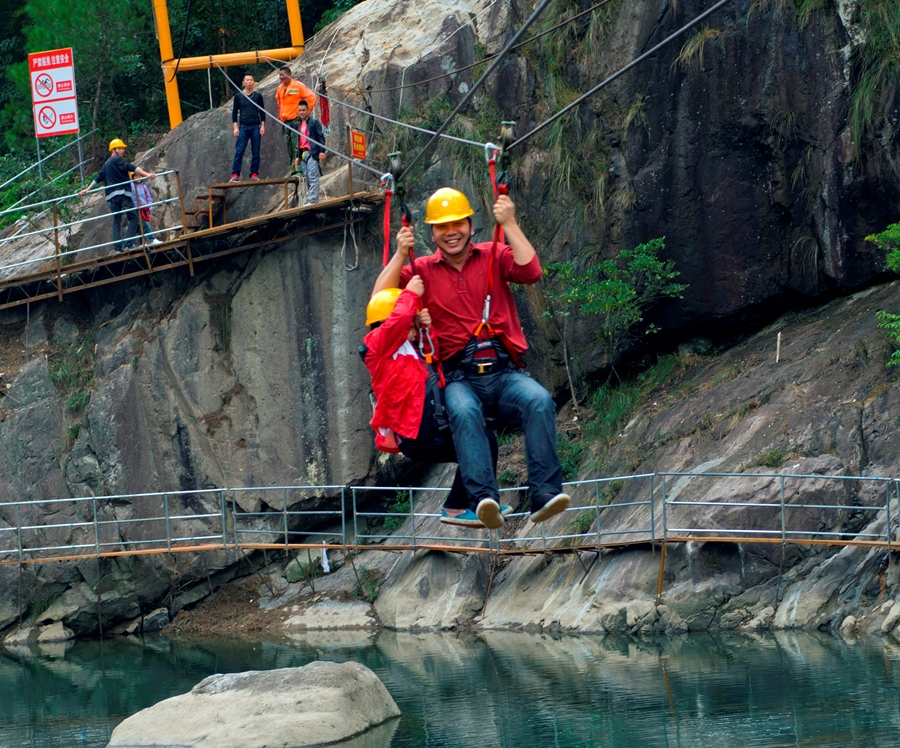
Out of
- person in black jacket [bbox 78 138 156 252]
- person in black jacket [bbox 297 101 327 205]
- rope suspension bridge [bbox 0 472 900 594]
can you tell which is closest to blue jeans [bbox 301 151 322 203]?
person in black jacket [bbox 297 101 327 205]

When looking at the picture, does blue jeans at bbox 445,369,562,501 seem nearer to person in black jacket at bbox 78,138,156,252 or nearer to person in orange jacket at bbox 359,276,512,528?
person in orange jacket at bbox 359,276,512,528

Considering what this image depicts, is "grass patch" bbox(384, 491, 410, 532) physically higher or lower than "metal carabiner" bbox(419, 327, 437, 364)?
lower

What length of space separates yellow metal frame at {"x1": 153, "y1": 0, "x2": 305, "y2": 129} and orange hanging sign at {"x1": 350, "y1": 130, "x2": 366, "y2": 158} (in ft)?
15.6

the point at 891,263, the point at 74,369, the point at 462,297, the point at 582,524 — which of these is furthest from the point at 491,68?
the point at 74,369

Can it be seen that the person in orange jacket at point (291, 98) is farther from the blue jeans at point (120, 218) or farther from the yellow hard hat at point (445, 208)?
the yellow hard hat at point (445, 208)

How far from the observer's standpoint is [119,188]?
22.0 metres

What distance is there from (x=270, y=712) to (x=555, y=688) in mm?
3036

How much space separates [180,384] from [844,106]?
1094cm

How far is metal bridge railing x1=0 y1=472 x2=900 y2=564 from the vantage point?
16234 mm

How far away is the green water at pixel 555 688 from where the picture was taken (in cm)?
1252

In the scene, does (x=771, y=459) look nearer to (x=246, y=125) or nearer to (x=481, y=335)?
(x=481, y=335)

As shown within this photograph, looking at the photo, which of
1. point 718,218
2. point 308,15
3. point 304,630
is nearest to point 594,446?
point 718,218

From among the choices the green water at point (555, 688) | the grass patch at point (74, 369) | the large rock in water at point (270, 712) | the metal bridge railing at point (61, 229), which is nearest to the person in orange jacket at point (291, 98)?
the metal bridge railing at point (61, 229)

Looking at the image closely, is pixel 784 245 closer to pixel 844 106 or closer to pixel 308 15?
pixel 844 106
